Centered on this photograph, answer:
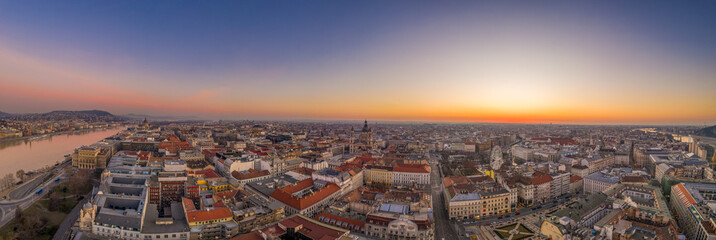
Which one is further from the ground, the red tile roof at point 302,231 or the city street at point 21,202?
the red tile roof at point 302,231

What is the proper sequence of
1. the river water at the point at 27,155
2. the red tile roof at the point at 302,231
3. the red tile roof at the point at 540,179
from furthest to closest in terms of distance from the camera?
the river water at the point at 27,155 → the red tile roof at the point at 540,179 → the red tile roof at the point at 302,231

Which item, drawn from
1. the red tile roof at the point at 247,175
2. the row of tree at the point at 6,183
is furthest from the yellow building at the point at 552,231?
the row of tree at the point at 6,183

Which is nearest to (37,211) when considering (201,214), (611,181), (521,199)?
(201,214)

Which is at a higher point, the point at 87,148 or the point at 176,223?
the point at 87,148

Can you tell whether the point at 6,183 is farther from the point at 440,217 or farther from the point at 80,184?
the point at 440,217

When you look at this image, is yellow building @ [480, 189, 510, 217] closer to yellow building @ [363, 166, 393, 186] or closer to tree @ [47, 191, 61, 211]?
yellow building @ [363, 166, 393, 186]

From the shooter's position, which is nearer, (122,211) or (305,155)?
(122,211)

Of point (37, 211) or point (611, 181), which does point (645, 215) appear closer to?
point (611, 181)

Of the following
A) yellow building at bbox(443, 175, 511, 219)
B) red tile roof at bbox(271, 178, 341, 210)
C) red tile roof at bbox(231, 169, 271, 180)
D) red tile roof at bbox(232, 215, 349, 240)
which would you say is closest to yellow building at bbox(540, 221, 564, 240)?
yellow building at bbox(443, 175, 511, 219)

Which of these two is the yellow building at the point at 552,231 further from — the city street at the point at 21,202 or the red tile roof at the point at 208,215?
the city street at the point at 21,202
